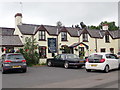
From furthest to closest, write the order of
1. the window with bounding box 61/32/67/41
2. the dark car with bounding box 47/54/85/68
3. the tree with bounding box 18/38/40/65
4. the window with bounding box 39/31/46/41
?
the window with bounding box 61/32/67/41 < the window with bounding box 39/31/46/41 < the tree with bounding box 18/38/40/65 < the dark car with bounding box 47/54/85/68

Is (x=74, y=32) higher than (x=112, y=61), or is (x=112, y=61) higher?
(x=74, y=32)

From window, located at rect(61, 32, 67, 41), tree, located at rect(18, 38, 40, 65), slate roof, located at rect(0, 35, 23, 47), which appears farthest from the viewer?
window, located at rect(61, 32, 67, 41)

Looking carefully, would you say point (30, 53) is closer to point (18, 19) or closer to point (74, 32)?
point (18, 19)

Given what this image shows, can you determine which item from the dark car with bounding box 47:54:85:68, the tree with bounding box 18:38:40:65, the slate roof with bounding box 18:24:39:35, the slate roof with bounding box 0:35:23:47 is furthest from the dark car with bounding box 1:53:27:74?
the slate roof with bounding box 18:24:39:35

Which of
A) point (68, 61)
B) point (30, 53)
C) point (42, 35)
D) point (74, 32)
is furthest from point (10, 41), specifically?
point (74, 32)

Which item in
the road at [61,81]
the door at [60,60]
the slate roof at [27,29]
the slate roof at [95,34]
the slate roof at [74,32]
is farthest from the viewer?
the slate roof at [95,34]

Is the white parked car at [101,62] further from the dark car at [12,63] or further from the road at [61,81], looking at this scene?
the dark car at [12,63]

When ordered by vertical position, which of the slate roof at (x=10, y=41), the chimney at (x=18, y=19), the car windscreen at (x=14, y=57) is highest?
the chimney at (x=18, y=19)

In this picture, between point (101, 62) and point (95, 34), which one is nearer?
point (101, 62)

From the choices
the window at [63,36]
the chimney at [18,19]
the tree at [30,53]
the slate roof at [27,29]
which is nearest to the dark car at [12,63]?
the tree at [30,53]

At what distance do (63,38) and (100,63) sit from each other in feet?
50.9

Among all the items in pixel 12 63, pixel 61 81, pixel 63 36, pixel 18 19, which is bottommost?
pixel 61 81

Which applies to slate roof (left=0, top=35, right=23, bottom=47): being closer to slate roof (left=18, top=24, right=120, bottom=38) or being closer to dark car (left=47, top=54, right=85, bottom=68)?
slate roof (left=18, top=24, right=120, bottom=38)

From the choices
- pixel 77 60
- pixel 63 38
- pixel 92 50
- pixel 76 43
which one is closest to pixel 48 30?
pixel 63 38
